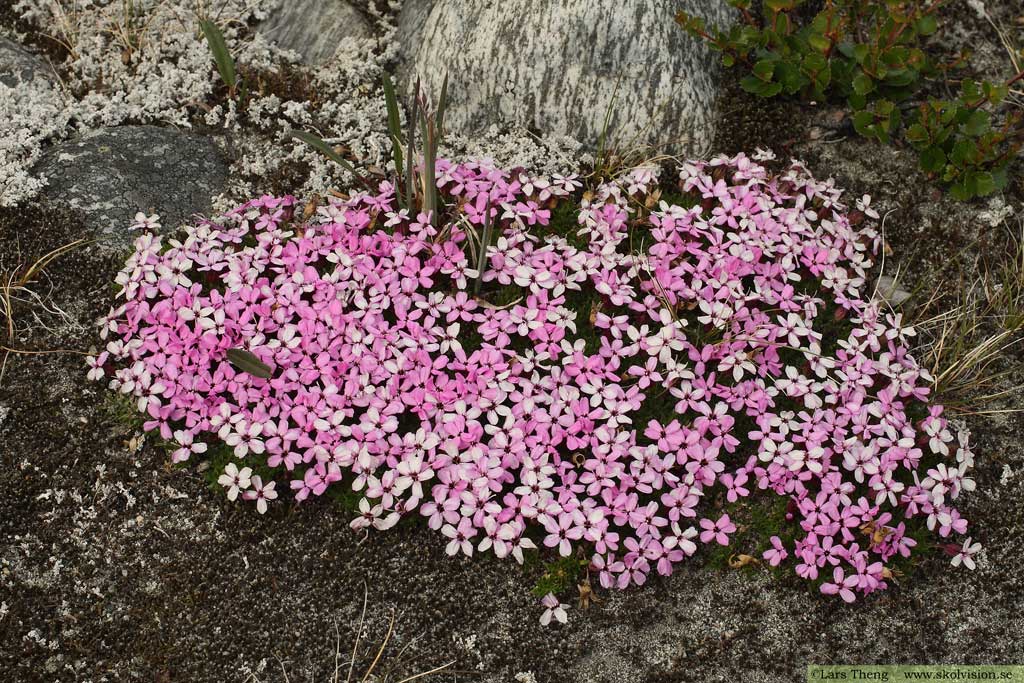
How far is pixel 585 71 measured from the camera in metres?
5.96

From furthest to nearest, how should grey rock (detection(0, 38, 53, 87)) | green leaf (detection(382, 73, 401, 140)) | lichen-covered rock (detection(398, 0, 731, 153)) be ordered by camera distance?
grey rock (detection(0, 38, 53, 87)) < lichen-covered rock (detection(398, 0, 731, 153)) < green leaf (detection(382, 73, 401, 140))

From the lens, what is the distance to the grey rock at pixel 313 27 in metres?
6.80

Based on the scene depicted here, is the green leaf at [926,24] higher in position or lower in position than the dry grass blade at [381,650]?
higher

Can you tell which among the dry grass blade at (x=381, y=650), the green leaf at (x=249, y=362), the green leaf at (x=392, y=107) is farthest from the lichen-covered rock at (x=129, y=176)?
the dry grass blade at (x=381, y=650)

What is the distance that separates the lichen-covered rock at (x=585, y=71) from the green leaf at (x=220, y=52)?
150 cm

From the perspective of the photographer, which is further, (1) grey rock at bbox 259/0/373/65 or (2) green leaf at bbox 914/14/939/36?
(1) grey rock at bbox 259/0/373/65

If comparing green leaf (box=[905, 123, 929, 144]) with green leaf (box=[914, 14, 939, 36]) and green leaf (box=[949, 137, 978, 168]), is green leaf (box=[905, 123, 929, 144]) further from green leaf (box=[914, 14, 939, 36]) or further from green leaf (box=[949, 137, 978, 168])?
green leaf (box=[914, 14, 939, 36])

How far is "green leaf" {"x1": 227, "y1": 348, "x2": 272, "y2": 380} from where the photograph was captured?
4.01 metres

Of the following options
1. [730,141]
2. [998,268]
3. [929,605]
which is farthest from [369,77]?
[929,605]

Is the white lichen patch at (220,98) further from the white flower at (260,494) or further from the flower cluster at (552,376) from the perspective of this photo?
the white flower at (260,494)

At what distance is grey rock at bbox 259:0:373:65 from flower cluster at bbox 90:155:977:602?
2.12 meters

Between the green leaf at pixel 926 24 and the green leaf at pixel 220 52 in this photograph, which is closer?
the green leaf at pixel 926 24

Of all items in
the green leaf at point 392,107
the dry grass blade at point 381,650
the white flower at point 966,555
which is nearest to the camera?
the dry grass blade at point 381,650

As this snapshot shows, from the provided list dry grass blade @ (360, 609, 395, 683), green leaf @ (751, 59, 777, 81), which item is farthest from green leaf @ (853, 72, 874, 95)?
dry grass blade @ (360, 609, 395, 683)
